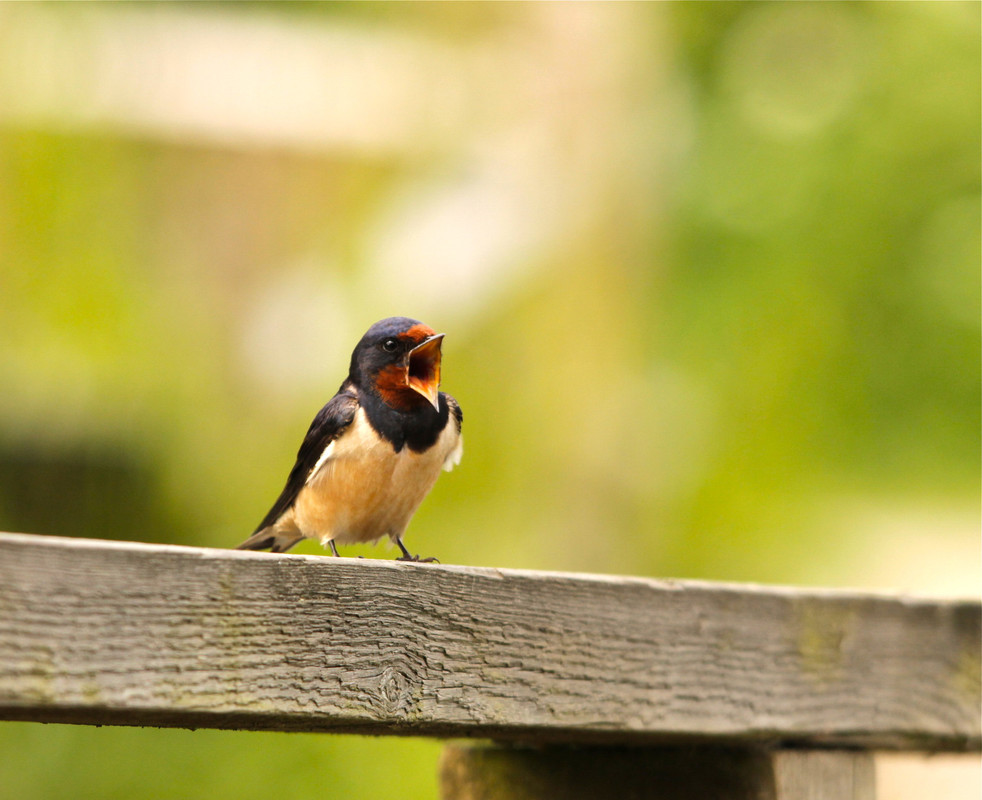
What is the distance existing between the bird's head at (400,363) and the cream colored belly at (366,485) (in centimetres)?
7

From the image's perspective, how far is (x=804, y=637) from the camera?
5.11ft

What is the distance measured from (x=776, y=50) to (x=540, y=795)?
13.6 ft

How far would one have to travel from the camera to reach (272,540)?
93.8 inches

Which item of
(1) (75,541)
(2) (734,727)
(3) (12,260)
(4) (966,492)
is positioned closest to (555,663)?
(2) (734,727)

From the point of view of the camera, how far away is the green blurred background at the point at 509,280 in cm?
390

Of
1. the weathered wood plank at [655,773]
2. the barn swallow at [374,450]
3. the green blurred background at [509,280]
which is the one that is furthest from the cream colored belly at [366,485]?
the green blurred background at [509,280]

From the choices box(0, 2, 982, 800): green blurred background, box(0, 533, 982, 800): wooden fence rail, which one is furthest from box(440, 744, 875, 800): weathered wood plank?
box(0, 2, 982, 800): green blurred background

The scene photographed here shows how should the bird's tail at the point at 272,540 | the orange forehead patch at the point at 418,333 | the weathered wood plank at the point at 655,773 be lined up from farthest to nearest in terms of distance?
the bird's tail at the point at 272,540, the orange forehead patch at the point at 418,333, the weathered wood plank at the point at 655,773

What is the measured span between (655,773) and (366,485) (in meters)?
0.69

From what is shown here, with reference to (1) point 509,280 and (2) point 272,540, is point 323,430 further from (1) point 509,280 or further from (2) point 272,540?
(1) point 509,280

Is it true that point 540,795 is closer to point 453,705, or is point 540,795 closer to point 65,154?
point 453,705

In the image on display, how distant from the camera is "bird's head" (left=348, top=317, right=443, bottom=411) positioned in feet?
5.69

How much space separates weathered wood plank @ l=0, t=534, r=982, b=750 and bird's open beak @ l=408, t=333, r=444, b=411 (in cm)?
44

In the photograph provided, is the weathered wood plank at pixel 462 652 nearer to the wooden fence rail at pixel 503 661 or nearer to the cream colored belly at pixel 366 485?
the wooden fence rail at pixel 503 661
